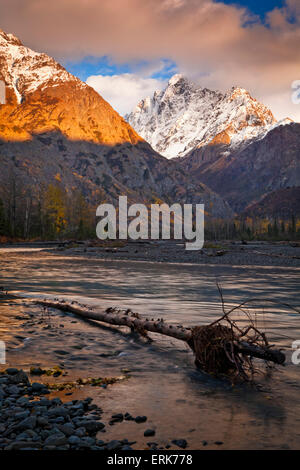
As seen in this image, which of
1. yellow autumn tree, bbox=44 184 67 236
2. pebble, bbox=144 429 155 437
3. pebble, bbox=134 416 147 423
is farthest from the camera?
yellow autumn tree, bbox=44 184 67 236

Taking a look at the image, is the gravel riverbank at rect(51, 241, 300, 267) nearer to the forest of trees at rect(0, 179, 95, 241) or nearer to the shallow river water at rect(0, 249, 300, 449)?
the forest of trees at rect(0, 179, 95, 241)

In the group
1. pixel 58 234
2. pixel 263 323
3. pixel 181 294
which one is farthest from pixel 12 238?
pixel 263 323

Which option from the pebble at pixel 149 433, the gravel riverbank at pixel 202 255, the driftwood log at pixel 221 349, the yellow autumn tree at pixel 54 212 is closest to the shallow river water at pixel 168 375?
the pebble at pixel 149 433

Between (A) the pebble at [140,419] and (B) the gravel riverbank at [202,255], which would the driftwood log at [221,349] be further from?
(B) the gravel riverbank at [202,255]

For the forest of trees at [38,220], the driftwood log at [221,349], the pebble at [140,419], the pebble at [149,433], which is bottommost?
the pebble at [140,419]

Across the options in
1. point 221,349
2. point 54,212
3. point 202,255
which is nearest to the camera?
point 221,349

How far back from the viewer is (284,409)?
5863 mm

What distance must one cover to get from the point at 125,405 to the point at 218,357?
7.48ft

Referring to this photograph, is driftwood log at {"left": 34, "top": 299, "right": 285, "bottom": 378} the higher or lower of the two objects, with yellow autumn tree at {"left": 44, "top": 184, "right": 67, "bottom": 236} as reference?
lower

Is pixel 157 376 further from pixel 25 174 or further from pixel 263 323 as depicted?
pixel 25 174

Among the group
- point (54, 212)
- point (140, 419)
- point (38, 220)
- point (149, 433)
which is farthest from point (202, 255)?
point (54, 212)

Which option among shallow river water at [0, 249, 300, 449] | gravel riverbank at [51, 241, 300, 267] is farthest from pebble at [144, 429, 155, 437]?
gravel riverbank at [51, 241, 300, 267]

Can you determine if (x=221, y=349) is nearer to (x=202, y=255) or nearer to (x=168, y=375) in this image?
(x=168, y=375)

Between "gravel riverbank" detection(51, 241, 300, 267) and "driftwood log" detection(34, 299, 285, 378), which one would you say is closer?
"driftwood log" detection(34, 299, 285, 378)
